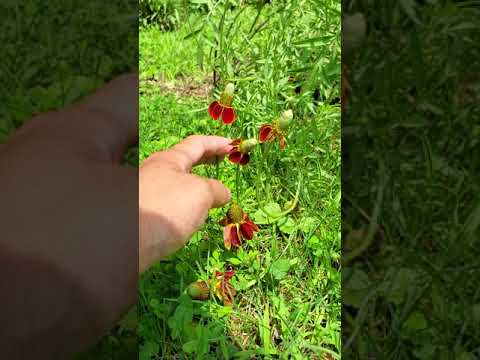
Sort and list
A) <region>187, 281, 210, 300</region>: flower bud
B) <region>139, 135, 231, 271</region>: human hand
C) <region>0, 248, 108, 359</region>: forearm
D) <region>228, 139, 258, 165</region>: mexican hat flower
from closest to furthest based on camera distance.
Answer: <region>0, 248, 108, 359</region>: forearm, <region>139, 135, 231, 271</region>: human hand, <region>187, 281, 210, 300</region>: flower bud, <region>228, 139, 258, 165</region>: mexican hat flower

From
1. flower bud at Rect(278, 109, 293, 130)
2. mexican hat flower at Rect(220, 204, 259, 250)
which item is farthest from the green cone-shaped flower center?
flower bud at Rect(278, 109, 293, 130)

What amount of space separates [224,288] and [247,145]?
282mm

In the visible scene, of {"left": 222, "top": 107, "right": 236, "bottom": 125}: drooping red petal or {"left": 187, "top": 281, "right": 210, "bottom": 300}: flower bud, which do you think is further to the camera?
{"left": 222, "top": 107, "right": 236, "bottom": 125}: drooping red petal

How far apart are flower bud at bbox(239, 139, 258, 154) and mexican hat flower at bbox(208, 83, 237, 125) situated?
4.4 inches

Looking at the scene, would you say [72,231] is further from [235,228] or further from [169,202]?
[235,228]

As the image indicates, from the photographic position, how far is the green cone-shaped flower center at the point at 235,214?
1.24 m

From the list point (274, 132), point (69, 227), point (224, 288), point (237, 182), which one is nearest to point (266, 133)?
point (274, 132)

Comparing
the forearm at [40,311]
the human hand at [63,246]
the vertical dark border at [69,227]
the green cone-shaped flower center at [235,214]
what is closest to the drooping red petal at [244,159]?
the green cone-shaped flower center at [235,214]

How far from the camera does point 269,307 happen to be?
1205 mm

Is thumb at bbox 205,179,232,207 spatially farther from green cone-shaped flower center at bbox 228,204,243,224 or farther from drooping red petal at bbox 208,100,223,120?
drooping red petal at bbox 208,100,223,120

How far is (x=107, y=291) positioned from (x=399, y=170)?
748mm

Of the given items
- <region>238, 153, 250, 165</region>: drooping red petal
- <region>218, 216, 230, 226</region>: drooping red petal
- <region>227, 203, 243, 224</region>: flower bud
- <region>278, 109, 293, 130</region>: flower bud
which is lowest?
<region>218, 216, 230, 226</region>: drooping red petal

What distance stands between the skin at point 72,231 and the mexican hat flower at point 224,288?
27 cm

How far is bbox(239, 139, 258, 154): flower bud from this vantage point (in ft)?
4.18
